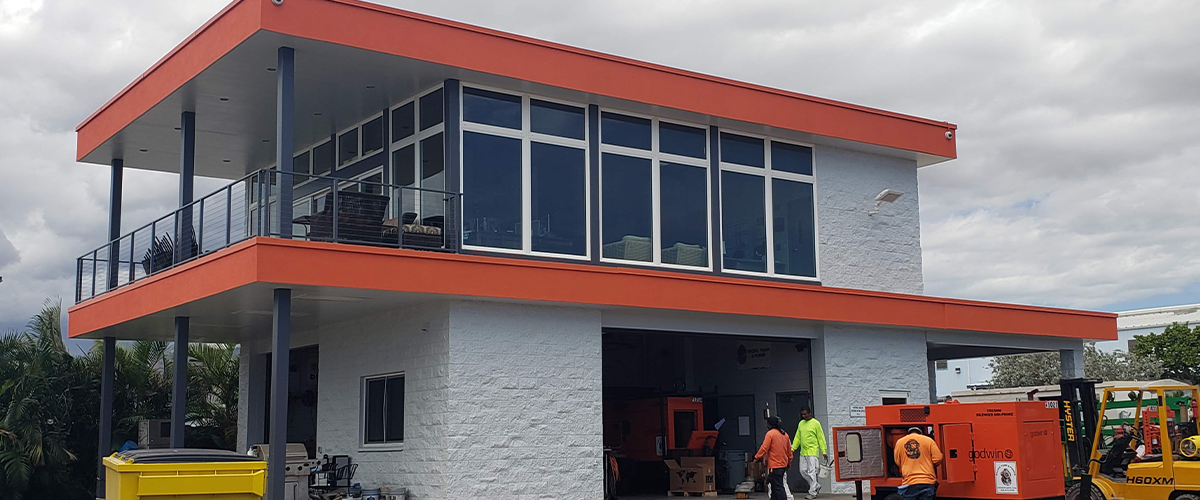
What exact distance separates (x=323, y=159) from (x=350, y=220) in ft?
17.8

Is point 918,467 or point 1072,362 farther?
point 1072,362

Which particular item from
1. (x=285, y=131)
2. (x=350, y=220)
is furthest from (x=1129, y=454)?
(x=285, y=131)

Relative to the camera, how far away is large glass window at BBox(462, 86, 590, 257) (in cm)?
1731

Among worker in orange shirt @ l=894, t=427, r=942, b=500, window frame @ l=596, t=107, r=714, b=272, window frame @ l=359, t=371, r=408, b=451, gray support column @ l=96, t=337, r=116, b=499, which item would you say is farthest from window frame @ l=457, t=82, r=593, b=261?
gray support column @ l=96, t=337, r=116, b=499

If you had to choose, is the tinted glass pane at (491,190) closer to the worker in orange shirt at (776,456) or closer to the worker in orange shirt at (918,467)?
the worker in orange shirt at (776,456)

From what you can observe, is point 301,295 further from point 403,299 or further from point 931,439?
point 931,439

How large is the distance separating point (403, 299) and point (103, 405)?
7603 mm

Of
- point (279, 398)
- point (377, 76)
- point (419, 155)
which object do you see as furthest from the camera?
point (419, 155)

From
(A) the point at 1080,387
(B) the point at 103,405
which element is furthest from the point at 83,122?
(A) the point at 1080,387

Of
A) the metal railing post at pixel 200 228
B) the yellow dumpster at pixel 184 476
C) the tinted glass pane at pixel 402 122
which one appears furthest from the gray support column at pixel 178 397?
the tinted glass pane at pixel 402 122

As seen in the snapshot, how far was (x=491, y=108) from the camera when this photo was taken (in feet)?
57.9

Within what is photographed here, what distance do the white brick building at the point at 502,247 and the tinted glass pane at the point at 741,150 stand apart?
0.04 metres

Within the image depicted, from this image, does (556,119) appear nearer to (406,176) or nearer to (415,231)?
(406,176)

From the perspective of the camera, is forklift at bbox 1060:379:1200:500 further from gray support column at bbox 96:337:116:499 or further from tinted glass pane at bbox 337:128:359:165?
gray support column at bbox 96:337:116:499
